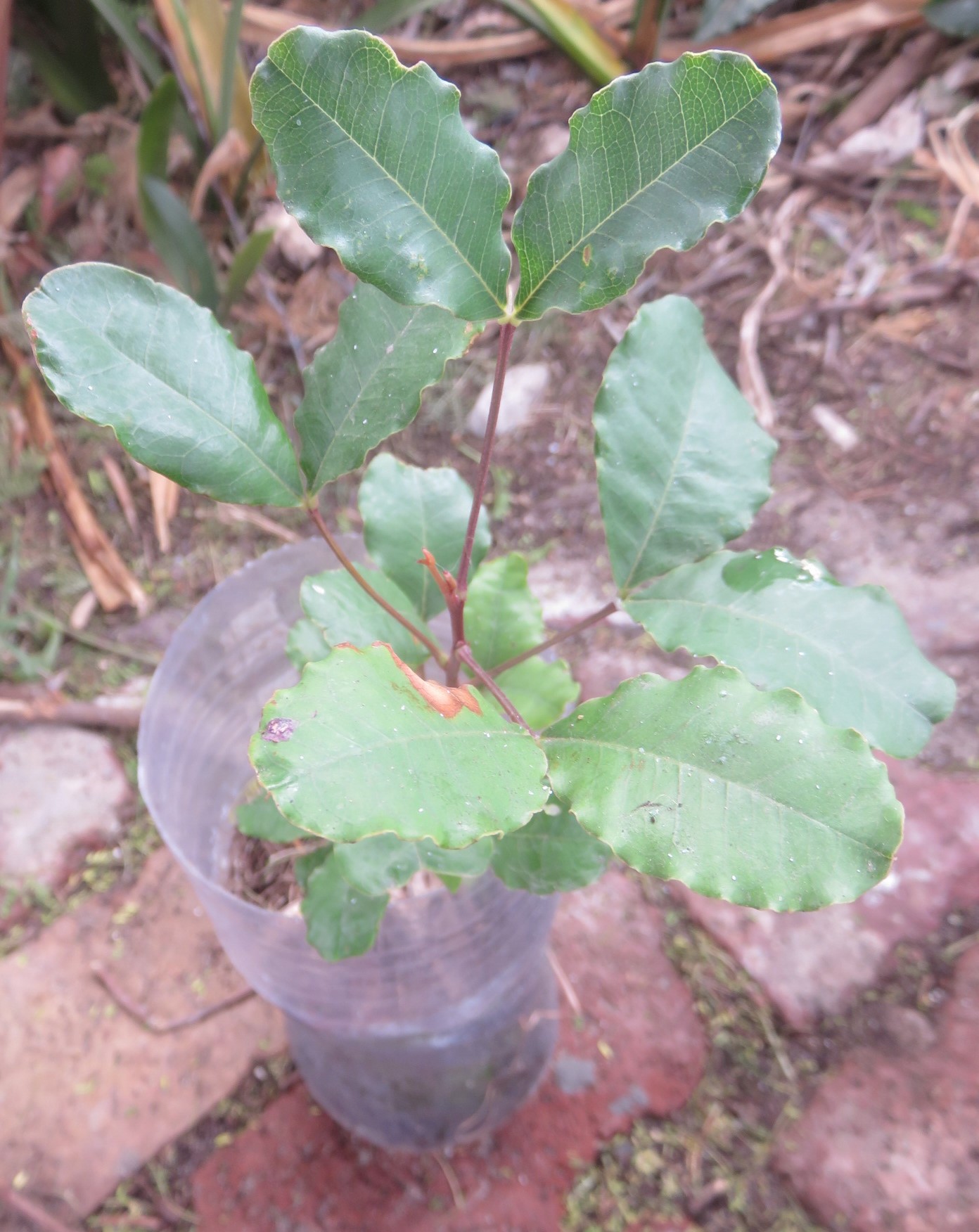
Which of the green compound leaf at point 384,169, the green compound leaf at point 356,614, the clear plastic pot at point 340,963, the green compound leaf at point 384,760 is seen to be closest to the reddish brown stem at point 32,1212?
the clear plastic pot at point 340,963

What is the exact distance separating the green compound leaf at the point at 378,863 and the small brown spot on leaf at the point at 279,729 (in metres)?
0.21

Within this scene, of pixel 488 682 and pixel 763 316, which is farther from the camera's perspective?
pixel 763 316

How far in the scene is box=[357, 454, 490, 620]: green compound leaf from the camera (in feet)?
2.42

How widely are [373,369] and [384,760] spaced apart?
293 mm

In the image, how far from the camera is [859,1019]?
1193 mm

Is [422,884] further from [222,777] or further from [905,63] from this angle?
[905,63]

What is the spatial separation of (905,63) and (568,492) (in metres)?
1.16

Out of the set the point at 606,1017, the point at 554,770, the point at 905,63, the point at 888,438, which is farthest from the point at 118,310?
the point at 905,63

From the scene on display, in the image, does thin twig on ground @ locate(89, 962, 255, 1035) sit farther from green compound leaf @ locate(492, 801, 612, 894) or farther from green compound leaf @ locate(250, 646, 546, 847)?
green compound leaf @ locate(250, 646, 546, 847)

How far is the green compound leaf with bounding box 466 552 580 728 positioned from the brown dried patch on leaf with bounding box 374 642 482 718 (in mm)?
198

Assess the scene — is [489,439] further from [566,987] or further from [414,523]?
[566,987]

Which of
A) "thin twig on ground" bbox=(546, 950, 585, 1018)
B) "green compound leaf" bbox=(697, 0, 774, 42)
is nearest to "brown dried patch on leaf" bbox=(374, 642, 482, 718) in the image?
"thin twig on ground" bbox=(546, 950, 585, 1018)

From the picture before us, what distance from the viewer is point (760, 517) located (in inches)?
59.6

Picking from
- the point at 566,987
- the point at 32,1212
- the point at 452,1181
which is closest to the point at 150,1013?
the point at 32,1212
